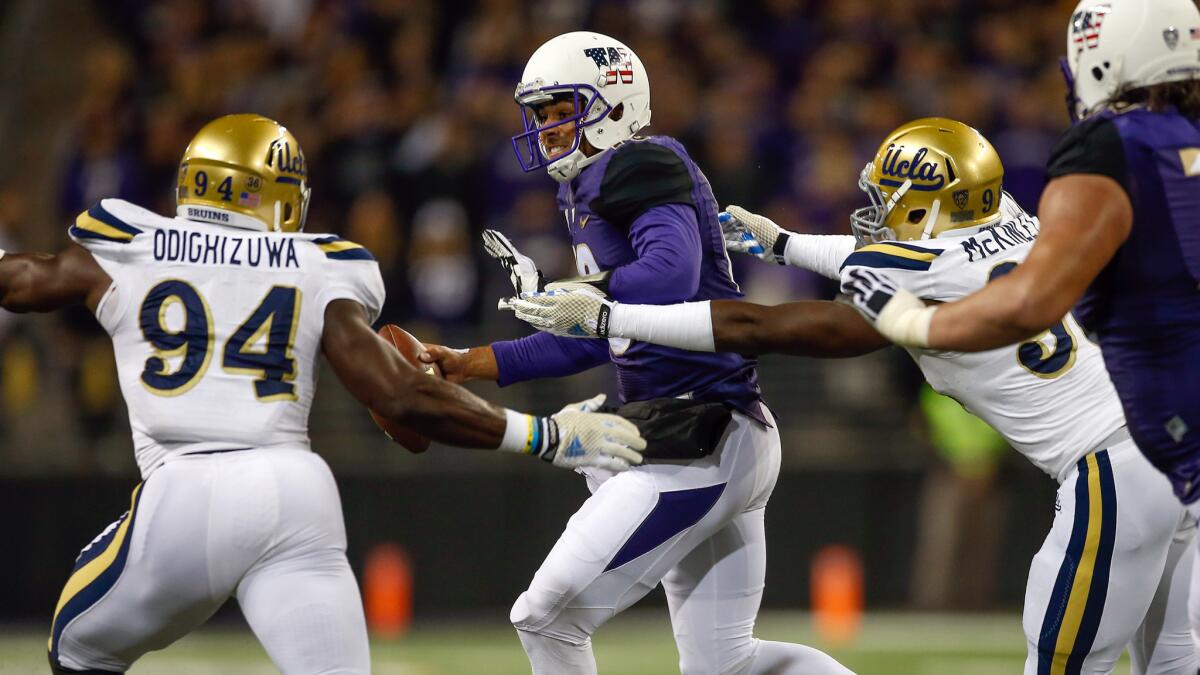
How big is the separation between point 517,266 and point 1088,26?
5.55ft

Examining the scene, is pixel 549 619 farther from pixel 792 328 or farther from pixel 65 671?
pixel 65 671

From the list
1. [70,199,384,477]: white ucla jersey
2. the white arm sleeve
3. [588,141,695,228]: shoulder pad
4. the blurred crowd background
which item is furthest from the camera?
the blurred crowd background

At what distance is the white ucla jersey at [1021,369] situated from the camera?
381cm

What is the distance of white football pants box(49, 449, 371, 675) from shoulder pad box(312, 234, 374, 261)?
0.48m

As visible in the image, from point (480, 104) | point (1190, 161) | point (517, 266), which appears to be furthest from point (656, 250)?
point (480, 104)

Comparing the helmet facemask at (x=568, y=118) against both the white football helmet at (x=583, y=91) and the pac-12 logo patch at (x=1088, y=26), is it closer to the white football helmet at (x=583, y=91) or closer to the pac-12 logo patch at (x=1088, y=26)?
the white football helmet at (x=583, y=91)

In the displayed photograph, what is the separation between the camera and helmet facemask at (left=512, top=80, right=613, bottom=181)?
14.0 ft

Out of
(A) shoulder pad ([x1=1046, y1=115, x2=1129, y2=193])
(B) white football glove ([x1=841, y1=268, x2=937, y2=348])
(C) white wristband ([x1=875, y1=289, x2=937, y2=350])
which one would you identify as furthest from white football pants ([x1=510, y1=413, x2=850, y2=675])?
(A) shoulder pad ([x1=1046, y1=115, x2=1129, y2=193])

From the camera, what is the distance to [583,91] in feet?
14.0

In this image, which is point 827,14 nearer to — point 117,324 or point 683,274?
point 683,274

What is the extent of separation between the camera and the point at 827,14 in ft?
34.7

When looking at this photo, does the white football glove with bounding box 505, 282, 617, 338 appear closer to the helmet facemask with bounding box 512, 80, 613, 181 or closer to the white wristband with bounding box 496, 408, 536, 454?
the white wristband with bounding box 496, 408, 536, 454

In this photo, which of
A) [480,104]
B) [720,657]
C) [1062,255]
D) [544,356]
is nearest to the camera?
[1062,255]

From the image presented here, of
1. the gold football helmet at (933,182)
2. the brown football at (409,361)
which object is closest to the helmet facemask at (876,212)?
the gold football helmet at (933,182)
